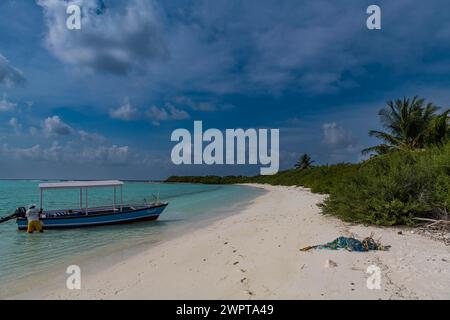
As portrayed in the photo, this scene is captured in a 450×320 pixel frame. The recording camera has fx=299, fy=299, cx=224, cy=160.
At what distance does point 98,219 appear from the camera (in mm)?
17125

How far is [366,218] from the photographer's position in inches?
412

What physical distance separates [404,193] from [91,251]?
11.2 metres

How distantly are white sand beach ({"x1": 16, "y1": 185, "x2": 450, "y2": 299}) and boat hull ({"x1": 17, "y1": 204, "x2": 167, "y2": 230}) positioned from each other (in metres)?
9.16

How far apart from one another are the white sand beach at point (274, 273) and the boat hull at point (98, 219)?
9.16m

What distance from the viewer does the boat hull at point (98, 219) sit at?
16245 mm

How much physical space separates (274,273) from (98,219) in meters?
14.0

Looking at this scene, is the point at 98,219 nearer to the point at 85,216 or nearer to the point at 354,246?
the point at 85,216

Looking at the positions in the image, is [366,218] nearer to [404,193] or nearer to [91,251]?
[404,193]

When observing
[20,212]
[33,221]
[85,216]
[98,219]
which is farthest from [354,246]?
[20,212]

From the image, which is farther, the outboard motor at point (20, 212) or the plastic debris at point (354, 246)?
the outboard motor at point (20, 212)

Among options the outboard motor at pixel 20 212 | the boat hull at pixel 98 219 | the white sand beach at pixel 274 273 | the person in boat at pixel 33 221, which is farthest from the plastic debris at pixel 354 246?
the outboard motor at pixel 20 212

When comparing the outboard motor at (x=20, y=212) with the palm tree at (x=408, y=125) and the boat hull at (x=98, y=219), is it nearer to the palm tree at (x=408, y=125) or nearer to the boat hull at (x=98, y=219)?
the boat hull at (x=98, y=219)

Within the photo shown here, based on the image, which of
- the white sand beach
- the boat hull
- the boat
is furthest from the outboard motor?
the white sand beach
